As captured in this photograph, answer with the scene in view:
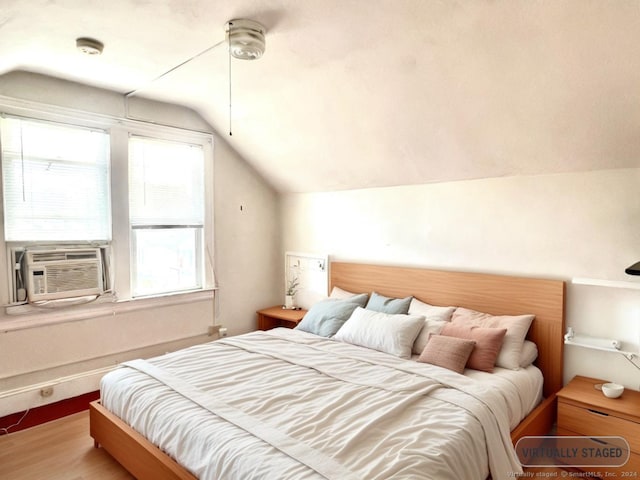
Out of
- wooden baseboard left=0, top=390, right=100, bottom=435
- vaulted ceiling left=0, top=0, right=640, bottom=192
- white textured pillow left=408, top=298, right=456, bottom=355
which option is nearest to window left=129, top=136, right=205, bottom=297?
vaulted ceiling left=0, top=0, right=640, bottom=192

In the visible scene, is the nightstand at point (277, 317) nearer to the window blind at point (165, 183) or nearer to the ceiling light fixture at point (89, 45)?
the window blind at point (165, 183)

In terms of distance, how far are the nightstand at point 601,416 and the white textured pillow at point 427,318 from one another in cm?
87

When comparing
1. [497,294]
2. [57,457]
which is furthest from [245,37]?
[57,457]

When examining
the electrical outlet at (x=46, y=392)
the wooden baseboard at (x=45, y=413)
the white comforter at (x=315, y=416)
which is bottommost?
the wooden baseboard at (x=45, y=413)

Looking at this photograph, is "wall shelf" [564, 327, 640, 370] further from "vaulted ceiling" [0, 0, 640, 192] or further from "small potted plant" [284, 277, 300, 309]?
"small potted plant" [284, 277, 300, 309]

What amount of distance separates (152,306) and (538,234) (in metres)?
3.30

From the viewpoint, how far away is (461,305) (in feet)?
10.7

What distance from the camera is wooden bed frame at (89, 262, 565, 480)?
2.15 meters

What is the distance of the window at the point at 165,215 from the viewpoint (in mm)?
3678

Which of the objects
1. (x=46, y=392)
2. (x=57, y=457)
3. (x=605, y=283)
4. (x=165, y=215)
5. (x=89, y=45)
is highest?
(x=89, y=45)

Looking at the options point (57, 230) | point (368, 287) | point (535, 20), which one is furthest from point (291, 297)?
point (535, 20)

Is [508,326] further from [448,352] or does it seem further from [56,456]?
[56,456]

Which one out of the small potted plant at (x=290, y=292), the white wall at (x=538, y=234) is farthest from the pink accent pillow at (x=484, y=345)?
the small potted plant at (x=290, y=292)

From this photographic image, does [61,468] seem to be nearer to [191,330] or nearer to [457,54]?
[191,330]
